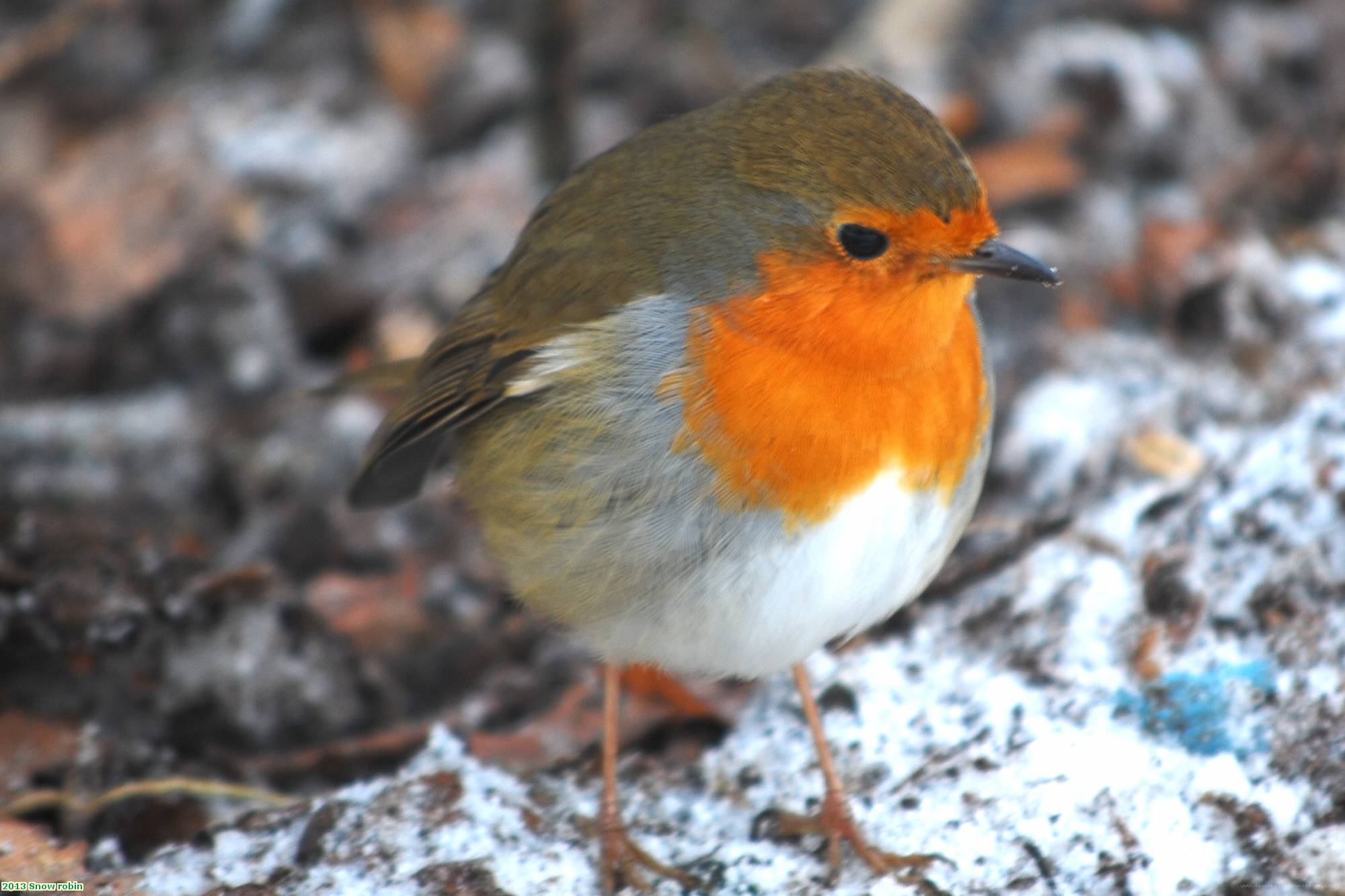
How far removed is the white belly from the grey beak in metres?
0.40

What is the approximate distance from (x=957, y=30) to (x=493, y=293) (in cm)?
264

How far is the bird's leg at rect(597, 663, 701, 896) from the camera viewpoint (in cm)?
256

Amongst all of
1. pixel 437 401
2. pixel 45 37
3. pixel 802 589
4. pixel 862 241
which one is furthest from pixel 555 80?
pixel 802 589

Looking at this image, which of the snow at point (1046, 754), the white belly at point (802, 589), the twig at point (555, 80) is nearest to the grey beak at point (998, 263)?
the white belly at point (802, 589)

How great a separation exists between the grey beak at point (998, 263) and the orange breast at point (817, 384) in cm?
4

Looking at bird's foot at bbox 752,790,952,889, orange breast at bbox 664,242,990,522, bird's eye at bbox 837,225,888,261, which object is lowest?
bird's foot at bbox 752,790,952,889

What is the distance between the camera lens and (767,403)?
2426 mm

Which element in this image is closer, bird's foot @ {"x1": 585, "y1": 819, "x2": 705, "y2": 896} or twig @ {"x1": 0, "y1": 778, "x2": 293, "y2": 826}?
bird's foot @ {"x1": 585, "y1": 819, "x2": 705, "y2": 896}

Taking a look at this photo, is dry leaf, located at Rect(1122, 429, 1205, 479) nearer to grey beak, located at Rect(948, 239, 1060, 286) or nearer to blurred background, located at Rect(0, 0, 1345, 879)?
blurred background, located at Rect(0, 0, 1345, 879)

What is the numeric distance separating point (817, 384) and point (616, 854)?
962 mm

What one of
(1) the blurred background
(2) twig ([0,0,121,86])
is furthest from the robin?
(2) twig ([0,0,121,86])

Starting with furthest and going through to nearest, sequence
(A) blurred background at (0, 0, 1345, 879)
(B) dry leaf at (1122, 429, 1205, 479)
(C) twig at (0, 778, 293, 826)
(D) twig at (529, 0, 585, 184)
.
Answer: (D) twig at (529, 0, 585, 184) < (B) dry leaf at (1122, 429, 1205, 479) < (A) blurred background at (0, 0, 1345, 879) < (C) twig at (0, 778, 293, 826)

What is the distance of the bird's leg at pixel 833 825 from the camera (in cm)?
249

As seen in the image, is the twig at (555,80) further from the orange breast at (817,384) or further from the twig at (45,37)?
the orange breast at (817,384)
